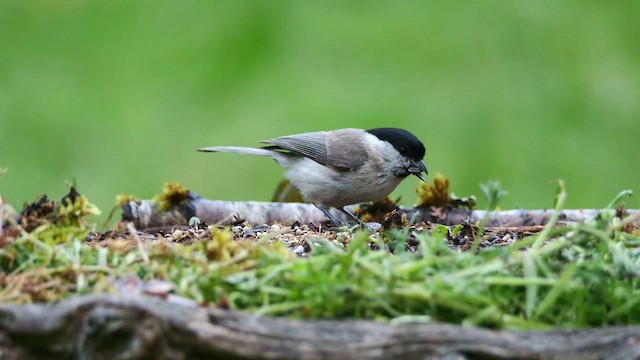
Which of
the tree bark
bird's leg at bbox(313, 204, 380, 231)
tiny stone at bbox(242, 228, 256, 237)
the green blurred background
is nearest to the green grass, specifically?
the tree bark

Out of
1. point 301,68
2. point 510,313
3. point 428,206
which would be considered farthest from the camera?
point 301,68

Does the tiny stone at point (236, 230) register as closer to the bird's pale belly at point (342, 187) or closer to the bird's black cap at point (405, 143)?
the bird's pale belly at point (342, 187)

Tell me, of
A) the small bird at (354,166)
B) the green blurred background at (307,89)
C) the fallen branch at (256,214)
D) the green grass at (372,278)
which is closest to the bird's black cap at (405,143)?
the small bird at (354,166)

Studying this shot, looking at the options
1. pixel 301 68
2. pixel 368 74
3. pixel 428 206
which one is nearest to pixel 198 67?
pixel 301 68

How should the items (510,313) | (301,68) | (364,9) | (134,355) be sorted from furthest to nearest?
(364,9), (301,68), (510,313), (134,355)

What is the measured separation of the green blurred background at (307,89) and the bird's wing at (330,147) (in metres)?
1.67

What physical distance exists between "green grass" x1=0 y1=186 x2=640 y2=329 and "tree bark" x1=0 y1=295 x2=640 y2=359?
0.11 m

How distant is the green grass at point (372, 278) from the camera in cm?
258

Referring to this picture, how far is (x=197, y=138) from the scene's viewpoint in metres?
8.63

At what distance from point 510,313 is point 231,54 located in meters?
7.14

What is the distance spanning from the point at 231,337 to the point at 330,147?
157 inches

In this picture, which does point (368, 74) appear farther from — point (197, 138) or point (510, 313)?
point (510, 313)

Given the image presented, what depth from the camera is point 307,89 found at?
30.2 ft

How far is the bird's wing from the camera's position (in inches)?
243
